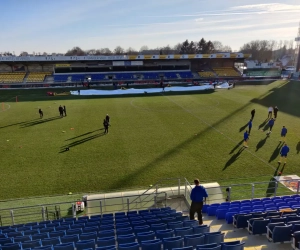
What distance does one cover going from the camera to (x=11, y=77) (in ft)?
188

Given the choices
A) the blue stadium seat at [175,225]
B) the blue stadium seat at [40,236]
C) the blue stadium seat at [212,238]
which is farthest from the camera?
the blue stadium seat at [175,225]

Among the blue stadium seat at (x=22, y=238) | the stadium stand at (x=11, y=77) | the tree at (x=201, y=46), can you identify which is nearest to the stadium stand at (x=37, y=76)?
the stadium stand at (x=11, y=77)

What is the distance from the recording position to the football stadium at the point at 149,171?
7.23 metres

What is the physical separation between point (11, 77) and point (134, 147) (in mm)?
49554

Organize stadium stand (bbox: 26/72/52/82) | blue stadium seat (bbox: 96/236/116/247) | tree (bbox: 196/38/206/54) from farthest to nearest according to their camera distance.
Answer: tree (bbox: 196/38/206/54) → stadium stand (bbox: 26/72/52/82) → blue stadium seat (bbox: 96/236/116/247)

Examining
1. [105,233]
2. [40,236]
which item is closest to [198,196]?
[105,233]

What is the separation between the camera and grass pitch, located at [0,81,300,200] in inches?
575

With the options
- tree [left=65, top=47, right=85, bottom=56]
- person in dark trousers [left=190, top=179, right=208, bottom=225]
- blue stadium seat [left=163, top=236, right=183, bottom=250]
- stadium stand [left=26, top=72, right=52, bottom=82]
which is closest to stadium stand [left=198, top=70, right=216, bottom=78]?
stadium stand [left=26, top=72, right=52, bottom=82]

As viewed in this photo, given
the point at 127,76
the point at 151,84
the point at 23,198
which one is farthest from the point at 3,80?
the point at 23,198

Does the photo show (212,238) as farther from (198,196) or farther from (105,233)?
(105,233)

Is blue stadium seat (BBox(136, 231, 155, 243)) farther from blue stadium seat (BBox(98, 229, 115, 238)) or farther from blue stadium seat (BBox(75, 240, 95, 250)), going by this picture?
blue stadium seat (BBox(75, 240, 95, 250))

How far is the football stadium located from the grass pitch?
85 millimetres

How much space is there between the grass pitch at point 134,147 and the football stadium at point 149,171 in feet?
0.28

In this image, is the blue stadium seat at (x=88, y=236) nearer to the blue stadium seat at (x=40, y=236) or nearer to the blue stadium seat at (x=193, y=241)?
the blue stadium seat at (x=40, y=236)
